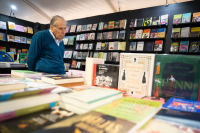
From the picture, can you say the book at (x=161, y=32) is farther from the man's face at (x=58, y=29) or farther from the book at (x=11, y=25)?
the book at (x=11, y=25)

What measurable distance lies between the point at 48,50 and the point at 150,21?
3284 millimetres

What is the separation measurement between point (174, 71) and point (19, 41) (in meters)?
7.15

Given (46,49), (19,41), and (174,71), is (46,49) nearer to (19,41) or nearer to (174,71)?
(174,71)

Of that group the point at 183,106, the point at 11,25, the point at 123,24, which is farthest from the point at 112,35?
the point at 11,25

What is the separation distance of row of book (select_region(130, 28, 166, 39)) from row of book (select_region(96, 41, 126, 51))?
428 millimetres

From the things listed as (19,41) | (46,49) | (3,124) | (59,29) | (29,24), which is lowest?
(3,124)

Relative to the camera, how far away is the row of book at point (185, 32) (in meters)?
3.49

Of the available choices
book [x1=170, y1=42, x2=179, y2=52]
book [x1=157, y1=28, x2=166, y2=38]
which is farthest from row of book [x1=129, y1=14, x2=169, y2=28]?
book [x1=170, y1=42, x2=179, y2=52]

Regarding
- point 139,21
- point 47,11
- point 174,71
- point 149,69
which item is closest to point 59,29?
point 149,69

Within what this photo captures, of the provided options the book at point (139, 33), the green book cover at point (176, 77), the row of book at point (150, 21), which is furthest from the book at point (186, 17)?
the green book cover at point (176, 77)

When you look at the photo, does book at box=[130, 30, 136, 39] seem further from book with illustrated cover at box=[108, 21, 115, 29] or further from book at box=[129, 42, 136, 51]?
book with illustrated cover at box=[108, 21, 115, 29]

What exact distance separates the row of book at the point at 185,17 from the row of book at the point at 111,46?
1632 mm

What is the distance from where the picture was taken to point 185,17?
3.61 meters

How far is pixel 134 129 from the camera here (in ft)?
1.42
